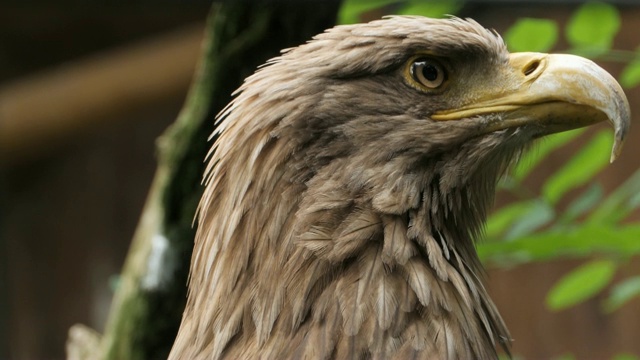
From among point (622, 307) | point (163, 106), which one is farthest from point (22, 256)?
point (622, 307)

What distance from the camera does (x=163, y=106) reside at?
6.82 meters

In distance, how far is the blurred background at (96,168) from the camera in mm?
6203

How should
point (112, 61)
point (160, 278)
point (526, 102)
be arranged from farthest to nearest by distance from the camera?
1. point (112, 61)
2. point (160, 278)
3. point (526, 102)

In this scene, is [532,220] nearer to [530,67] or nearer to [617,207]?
[617,207]

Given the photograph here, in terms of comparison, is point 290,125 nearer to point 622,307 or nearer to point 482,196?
point 482,196

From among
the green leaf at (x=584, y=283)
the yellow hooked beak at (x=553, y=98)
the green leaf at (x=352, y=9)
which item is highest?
the green leaf at (x=352, y=9)

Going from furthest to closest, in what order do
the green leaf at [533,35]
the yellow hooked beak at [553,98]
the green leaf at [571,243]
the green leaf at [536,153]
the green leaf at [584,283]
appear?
1. the green leaf at [584,283]
2. the green leaf at [533,35]
3. the green leaf at [571,243]
4. the green leaf at [536,153]
5. the yellow hooked beak at [553,98]

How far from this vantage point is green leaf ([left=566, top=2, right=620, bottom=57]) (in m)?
3.13

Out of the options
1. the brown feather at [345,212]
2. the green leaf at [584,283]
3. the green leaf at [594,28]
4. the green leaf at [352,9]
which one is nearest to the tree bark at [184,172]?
the green leaf at [352,9]

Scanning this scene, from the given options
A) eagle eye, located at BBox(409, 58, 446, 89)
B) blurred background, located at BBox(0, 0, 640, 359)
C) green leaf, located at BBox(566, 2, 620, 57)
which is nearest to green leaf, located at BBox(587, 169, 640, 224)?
green leaf, located at BBox(566, 2, 620, 57)

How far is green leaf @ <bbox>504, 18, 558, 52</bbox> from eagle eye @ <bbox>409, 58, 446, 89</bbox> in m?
0.81

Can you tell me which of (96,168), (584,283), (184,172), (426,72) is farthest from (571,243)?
(96,168)

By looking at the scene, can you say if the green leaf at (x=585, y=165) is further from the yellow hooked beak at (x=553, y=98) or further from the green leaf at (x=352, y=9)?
the yellow hooked beak at (x=553, y=98)

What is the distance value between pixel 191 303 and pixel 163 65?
3.93 meters
